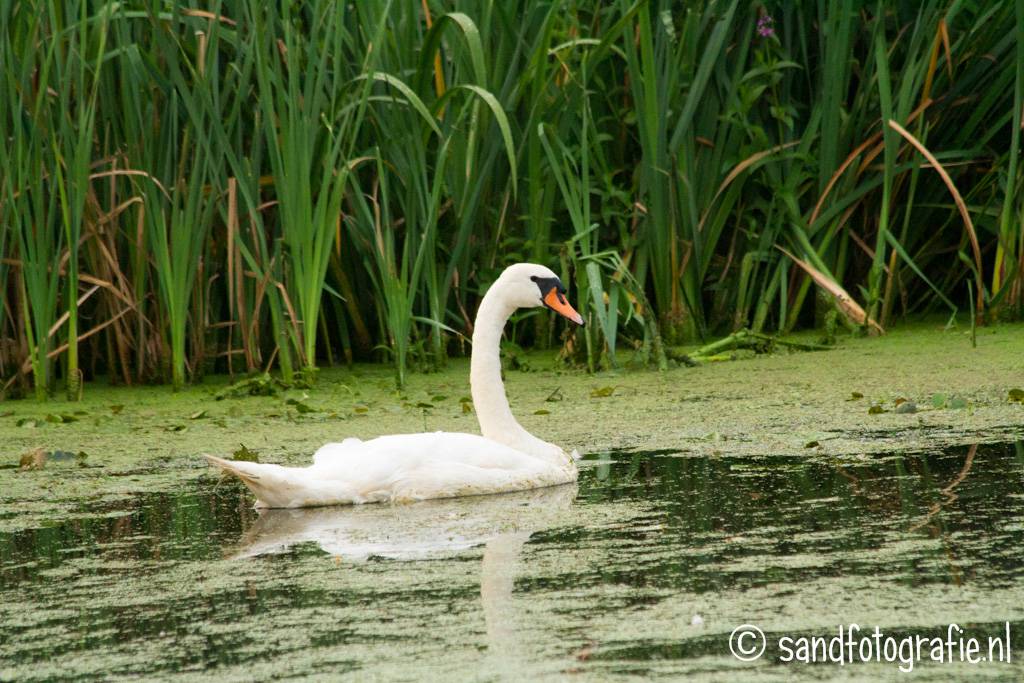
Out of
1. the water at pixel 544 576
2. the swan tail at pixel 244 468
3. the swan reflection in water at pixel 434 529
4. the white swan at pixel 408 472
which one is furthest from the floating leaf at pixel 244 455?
the swan tail at pixel 244 468

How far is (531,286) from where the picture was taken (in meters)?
5.73

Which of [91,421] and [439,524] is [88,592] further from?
[91,421]

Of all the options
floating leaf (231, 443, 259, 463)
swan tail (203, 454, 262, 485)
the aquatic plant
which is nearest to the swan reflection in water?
swan tail (203, 454, 262, 485)

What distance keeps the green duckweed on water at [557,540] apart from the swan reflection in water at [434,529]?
0.6 inches

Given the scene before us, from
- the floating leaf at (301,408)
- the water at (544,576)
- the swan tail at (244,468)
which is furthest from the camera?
the floating leaf at (301,408)

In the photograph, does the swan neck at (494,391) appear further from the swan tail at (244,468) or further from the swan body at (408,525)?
the swan tail at (244,468)

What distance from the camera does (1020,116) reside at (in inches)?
295

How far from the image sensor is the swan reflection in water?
13.1ft

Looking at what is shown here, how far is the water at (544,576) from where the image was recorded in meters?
3.10

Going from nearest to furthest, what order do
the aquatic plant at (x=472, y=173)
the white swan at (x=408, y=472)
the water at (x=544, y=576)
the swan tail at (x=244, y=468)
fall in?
the water at (x=544, y=576)
the swan tail at (x=244, y=468)
the white swan at (x=408, y=472)
the aquatic plant at (x=472, y=173)

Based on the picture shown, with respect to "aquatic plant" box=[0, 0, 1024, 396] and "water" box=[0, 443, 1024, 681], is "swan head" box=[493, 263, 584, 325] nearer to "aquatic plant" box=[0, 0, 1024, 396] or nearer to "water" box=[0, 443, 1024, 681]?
"water" box=[0, 443, 1024, 681]

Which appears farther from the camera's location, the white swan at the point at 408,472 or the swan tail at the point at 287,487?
the white swan at the point at 408,472

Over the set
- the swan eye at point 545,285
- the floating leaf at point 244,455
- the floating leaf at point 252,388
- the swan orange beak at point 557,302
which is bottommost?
the floating leaf at point 244,455

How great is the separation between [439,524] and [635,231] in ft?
12.0
